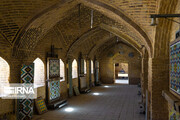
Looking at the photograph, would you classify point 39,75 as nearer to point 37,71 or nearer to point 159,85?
point 37,71

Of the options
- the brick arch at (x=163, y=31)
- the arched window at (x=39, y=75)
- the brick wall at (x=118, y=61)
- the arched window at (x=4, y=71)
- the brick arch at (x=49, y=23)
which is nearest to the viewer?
the brick arch at (x=163, y=31)

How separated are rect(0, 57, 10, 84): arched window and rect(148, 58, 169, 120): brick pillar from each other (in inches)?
199

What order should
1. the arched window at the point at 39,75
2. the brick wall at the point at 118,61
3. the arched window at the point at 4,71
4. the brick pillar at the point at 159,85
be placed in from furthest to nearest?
1. the brick wall at the point at 118,61
2. the arched window at the point at 39,75
3. the arched window at the point at 4,71
4. the brick pillar at the point at 159,85

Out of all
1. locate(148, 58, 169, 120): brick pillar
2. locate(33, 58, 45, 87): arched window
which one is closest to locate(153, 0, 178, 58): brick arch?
locate(148, 58, 169, 120): brick pillar

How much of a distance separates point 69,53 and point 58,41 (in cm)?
150

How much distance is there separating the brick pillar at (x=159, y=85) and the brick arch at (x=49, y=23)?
0.55 meters

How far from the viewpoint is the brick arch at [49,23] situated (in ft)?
17.4

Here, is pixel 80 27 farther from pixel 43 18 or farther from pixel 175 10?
pixel 175 10

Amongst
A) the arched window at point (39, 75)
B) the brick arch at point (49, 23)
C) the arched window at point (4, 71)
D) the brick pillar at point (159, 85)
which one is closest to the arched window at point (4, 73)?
the arched window at point (4, 71)

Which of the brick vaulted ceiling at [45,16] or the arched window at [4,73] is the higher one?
the brick vaulted ceiling at [45,16]

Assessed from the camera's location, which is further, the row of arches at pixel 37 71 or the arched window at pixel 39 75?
the arched window at pixel 39 75

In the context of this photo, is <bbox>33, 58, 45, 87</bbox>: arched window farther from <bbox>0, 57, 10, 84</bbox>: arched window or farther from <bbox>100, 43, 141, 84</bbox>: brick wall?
<bbox>100, 43, 141, 84</bbox>: brick wall

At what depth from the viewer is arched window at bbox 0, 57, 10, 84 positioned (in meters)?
6.09

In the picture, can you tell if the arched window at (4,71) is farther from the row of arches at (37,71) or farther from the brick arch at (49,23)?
the brick arch at (49,23)
